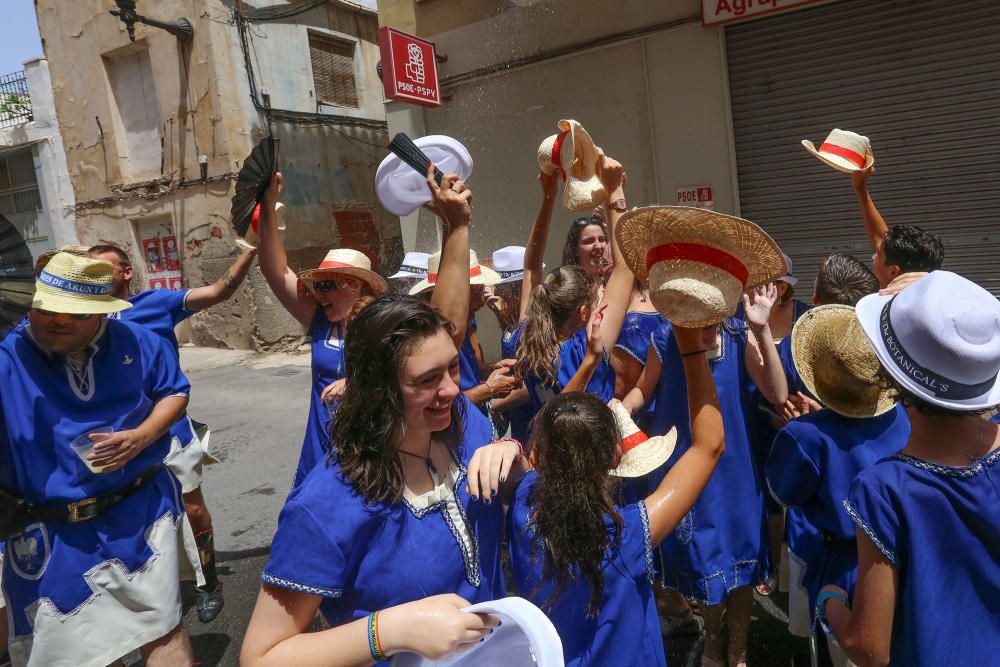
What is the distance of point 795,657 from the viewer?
2939mm

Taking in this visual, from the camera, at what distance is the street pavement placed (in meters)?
3.19

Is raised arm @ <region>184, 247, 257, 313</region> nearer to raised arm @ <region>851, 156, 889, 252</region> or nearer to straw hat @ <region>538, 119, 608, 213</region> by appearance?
straw hat @ <region>538, 119, 608, 213</region>

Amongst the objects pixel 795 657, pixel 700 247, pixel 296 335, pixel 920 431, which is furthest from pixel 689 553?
pixel 296 335

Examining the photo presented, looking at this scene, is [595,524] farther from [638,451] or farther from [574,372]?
[574,372]

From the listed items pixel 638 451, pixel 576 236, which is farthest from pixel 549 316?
pixel 638 451

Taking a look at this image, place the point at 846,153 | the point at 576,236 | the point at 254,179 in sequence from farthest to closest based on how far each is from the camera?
the point at 576,236 → the point at 846,153 → the point at 254,179

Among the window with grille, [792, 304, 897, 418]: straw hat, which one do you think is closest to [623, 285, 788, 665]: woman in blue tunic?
[792, 304, 897, 418]: straw hat

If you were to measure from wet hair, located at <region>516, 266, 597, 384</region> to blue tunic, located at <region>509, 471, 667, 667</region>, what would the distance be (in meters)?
1.16

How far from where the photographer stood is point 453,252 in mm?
1959

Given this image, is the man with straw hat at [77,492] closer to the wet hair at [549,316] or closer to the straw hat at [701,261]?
the wet hair at [549,316]

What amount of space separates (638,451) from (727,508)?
865 millimetres

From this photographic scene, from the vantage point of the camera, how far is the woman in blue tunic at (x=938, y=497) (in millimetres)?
1343

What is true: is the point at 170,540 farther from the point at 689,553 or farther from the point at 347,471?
the point at 689,553

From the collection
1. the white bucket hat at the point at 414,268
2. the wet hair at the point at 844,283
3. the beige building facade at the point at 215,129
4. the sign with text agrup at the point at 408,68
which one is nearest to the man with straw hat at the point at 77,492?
the white bucket hat at the point at 414,268
